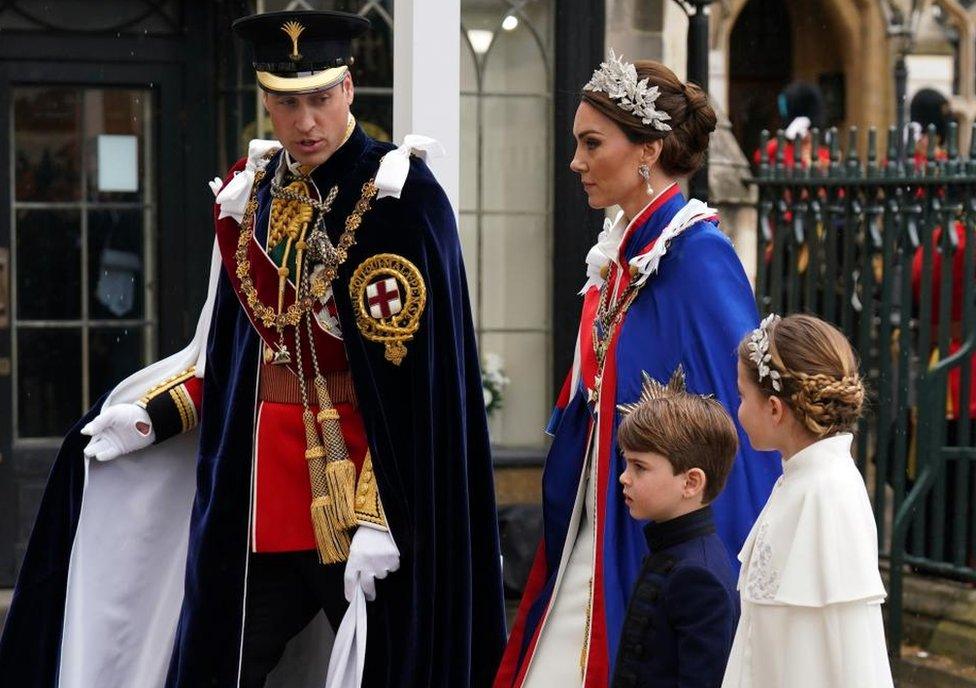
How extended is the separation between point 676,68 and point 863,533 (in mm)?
4651

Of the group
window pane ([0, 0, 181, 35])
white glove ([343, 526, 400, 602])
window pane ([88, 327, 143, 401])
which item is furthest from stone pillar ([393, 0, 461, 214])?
window pane ([88, 327, 143, 401])

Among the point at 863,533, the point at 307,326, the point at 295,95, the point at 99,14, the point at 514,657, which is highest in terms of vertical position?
the point at 99,14

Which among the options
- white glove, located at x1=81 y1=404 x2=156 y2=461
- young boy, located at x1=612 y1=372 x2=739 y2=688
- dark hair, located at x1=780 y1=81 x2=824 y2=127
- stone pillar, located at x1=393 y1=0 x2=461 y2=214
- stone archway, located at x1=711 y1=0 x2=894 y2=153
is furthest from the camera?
stone archway, located at x1=711 y1=0 x2=894 y2=153

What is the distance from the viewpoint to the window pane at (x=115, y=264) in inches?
285

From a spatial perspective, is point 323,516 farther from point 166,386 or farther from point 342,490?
point 166,386

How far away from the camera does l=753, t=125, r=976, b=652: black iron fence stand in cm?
666

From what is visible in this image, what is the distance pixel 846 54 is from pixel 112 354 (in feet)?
25.1

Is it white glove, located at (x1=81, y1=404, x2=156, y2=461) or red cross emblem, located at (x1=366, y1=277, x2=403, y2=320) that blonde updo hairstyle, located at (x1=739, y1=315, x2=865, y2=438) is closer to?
red cross emblem, located at (x1=366, y1=277, x2=403, y2=320)

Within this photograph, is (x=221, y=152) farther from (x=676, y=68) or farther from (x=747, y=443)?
(x=747, y=443)

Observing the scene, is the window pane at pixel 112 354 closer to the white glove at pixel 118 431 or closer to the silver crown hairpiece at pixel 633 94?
the white glove at pixel 118 431

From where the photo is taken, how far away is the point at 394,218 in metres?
4.19

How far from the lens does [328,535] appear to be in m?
4.12

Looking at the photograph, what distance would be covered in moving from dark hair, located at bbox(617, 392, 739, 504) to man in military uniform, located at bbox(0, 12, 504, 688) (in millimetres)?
854

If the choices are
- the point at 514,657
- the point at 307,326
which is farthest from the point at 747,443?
the point at 307,326
